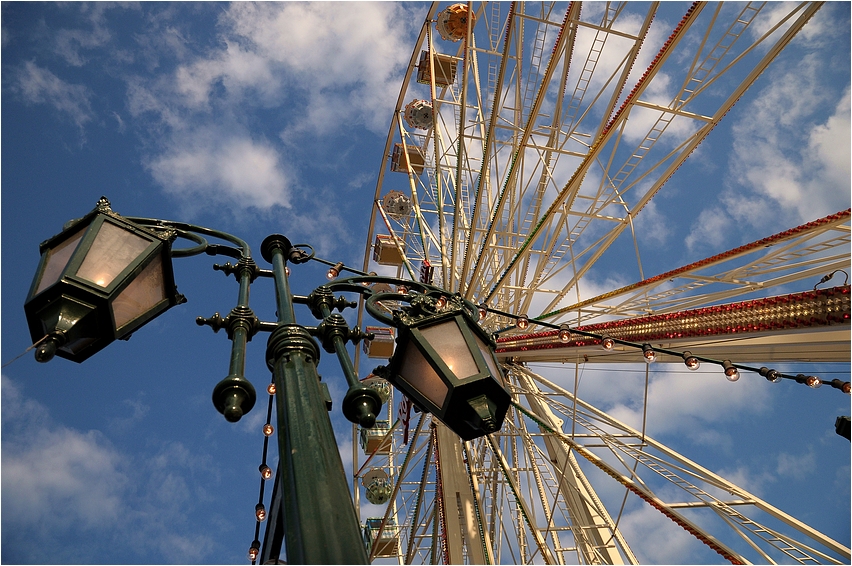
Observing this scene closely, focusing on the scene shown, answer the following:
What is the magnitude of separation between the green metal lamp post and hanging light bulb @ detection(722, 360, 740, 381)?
2446 mm

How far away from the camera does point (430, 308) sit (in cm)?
307

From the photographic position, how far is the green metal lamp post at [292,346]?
1.97 metres

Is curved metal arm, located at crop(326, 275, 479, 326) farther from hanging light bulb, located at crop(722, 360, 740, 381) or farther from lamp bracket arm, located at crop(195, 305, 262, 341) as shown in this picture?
hanging light bulb, located at crop(722, 360, 740, 381)

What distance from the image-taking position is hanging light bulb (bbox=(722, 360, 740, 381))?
15.4 feet

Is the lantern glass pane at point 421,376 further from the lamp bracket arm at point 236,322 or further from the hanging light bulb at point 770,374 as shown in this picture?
the hanging light bulb at point 770,374

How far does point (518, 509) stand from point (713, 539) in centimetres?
467

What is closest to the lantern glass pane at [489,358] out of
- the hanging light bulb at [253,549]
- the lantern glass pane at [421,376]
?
the lantern glass pane at [421,376]

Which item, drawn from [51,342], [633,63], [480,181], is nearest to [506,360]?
[480,181]

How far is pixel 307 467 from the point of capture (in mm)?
2039

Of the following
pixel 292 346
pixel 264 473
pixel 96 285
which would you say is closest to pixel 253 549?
pixel 264 473

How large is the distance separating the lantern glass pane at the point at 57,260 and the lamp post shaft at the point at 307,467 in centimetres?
94

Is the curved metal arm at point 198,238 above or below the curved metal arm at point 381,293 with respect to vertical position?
above

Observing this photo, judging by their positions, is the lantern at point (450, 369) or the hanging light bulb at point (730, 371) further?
the hanging light bulb at point (730, 371)

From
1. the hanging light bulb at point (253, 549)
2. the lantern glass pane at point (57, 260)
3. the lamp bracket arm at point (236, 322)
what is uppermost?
the lantern glass pane at point (57, 260)
